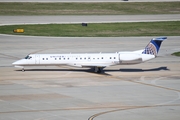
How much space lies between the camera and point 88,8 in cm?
12256

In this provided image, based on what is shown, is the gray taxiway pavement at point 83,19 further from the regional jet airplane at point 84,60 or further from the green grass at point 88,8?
the regional jet airplane at point 84,60

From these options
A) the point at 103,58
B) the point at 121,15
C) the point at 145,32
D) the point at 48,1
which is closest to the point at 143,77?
the point at 103,58

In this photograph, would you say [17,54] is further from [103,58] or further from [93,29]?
[93,29]

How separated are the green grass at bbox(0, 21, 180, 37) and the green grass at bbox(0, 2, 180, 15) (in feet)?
53.2

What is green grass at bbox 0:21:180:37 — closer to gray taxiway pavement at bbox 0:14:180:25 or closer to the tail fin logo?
gray taxiway pavement at bbox 0:14:180:25

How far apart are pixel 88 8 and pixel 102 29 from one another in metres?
24.1

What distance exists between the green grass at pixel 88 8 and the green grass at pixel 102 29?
16228mm

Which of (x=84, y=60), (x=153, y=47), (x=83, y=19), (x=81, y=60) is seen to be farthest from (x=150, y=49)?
(x=83, y=19)

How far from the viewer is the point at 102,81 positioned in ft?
189

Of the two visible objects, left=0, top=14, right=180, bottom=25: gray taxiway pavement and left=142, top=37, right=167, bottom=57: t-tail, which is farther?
left=0, top=14, right=180, bottom=25: gray taxiway pavement

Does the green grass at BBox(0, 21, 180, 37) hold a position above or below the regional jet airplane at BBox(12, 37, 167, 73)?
above

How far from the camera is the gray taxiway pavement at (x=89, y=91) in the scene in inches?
1699

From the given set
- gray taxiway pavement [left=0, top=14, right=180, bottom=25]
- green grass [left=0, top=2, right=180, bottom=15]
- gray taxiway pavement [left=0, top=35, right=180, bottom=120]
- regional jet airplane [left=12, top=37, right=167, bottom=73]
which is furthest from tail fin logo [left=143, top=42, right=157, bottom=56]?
green grass [left=0, top=2, right=180, bottom=15]

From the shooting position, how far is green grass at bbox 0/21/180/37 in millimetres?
95375
